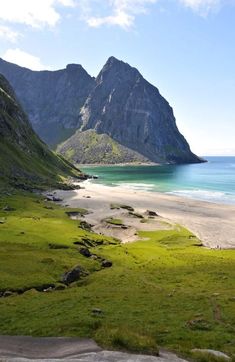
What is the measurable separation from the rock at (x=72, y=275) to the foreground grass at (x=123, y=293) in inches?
48.6

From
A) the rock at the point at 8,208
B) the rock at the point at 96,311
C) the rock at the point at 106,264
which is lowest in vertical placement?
the rock at the point at 106,264

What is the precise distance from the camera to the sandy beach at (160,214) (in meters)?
103

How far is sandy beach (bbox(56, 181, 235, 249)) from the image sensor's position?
103438 mm

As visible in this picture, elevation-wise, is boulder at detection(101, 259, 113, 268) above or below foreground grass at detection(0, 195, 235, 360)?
below

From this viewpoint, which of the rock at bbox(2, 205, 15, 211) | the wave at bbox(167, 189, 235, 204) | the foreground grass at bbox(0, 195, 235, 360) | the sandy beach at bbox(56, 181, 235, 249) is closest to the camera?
the foreground grass at bbox(0, 195, 235, 360)

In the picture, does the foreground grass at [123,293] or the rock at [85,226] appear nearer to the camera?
the foreground grass at [123,293]

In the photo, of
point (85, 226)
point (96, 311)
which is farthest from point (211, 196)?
point (96, 311)

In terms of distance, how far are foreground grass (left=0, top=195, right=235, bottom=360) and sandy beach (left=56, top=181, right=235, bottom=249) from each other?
14.0 metres

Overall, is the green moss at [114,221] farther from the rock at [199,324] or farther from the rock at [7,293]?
the rock at [199,324]

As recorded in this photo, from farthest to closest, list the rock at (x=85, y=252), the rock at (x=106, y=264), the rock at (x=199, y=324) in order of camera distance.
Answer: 1. the rock at (x=85, y=252)
2. the rock at (x=106, y=264)
3. the rock at (x=199, y=324)

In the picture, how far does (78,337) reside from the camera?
32.3 meters

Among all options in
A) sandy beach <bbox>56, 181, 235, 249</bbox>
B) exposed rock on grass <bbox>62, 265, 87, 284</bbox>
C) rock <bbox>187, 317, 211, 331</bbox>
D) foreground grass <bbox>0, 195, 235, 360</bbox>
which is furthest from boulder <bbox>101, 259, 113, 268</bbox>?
sandy beach <bbox>56, 181, 235, 249</bbox>

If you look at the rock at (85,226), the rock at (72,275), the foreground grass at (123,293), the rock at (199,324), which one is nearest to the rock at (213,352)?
the foreground grass at (123,293)

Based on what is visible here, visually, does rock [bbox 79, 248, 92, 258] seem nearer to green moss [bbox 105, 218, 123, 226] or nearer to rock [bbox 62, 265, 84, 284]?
rock [bbox 62, 265, 84, 284]
